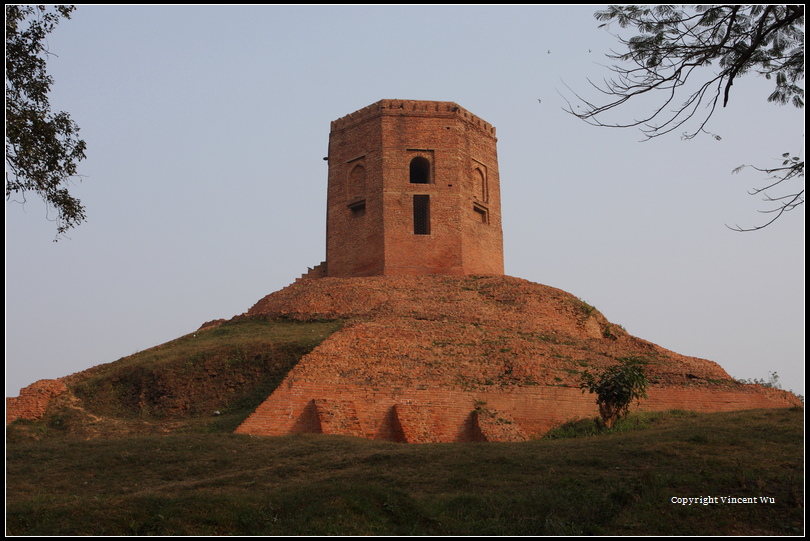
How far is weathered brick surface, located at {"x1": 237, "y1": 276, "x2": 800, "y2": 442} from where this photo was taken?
1731cm

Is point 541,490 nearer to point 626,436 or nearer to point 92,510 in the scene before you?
point 626,436

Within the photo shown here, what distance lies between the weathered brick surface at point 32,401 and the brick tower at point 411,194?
35.3ft

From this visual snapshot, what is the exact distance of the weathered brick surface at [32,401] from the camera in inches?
704

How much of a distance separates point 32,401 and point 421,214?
13.5 m

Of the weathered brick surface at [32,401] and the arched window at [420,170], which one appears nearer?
the weathered brick surface at [32,401]

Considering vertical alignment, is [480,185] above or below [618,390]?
above

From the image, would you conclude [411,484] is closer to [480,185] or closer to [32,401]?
[32,401]

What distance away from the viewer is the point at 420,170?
29.6 meters

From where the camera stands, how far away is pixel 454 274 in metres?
27.2

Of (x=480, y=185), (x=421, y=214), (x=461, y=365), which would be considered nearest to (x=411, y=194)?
(x=421, y=214)

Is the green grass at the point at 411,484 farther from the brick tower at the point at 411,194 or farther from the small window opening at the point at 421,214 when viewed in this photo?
the small window opening at the point at 421,214

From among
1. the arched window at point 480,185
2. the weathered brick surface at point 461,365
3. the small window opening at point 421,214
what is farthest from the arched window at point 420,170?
the weathered brick surface at point 461,365

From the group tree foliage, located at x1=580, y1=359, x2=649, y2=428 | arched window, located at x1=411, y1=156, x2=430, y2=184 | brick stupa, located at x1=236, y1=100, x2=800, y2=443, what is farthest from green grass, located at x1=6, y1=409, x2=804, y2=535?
arched window, located at x1=411, y1=156, x2=430, y2=184

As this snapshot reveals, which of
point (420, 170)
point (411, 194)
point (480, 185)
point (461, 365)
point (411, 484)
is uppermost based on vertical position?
point (420, 170)
